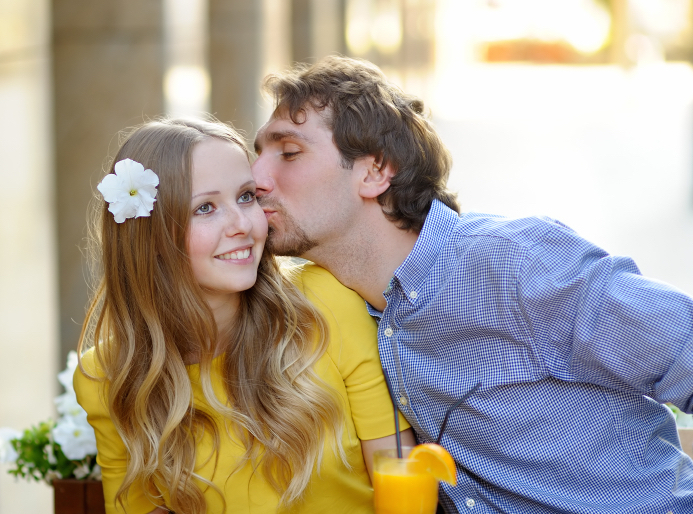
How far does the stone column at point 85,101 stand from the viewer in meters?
4.29

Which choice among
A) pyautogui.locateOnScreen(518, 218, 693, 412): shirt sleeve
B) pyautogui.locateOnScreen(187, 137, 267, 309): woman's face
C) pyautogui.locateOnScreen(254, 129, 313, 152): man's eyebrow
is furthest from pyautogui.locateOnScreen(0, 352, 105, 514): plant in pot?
pyautogui.locateOnScreen(518, 218, 693, 412): shirt sleeve

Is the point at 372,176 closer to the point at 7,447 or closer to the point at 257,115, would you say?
the point at 7,447

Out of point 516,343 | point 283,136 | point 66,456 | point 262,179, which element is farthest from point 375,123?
point 66,456

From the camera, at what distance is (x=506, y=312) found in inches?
85.7

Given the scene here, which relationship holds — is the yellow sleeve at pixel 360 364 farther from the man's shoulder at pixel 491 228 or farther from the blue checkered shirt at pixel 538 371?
the man's shoulder at pixel 491 228

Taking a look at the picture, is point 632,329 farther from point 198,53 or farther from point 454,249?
point 198,53

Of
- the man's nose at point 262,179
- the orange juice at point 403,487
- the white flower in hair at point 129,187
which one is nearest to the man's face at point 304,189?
the man's nose at point 262,179

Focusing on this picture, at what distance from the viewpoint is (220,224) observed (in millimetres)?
2240

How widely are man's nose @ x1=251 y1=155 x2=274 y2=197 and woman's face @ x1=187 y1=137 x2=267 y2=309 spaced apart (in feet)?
0.64

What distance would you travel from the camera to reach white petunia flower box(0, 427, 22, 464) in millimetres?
2600

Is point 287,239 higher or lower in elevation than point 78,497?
higher

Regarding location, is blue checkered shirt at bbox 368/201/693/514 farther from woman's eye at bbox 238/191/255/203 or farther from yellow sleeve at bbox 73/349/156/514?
yellow sleeve at bbox 73/349/156/514

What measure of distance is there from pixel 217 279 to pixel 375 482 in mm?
734

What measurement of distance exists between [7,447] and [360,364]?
125cm
